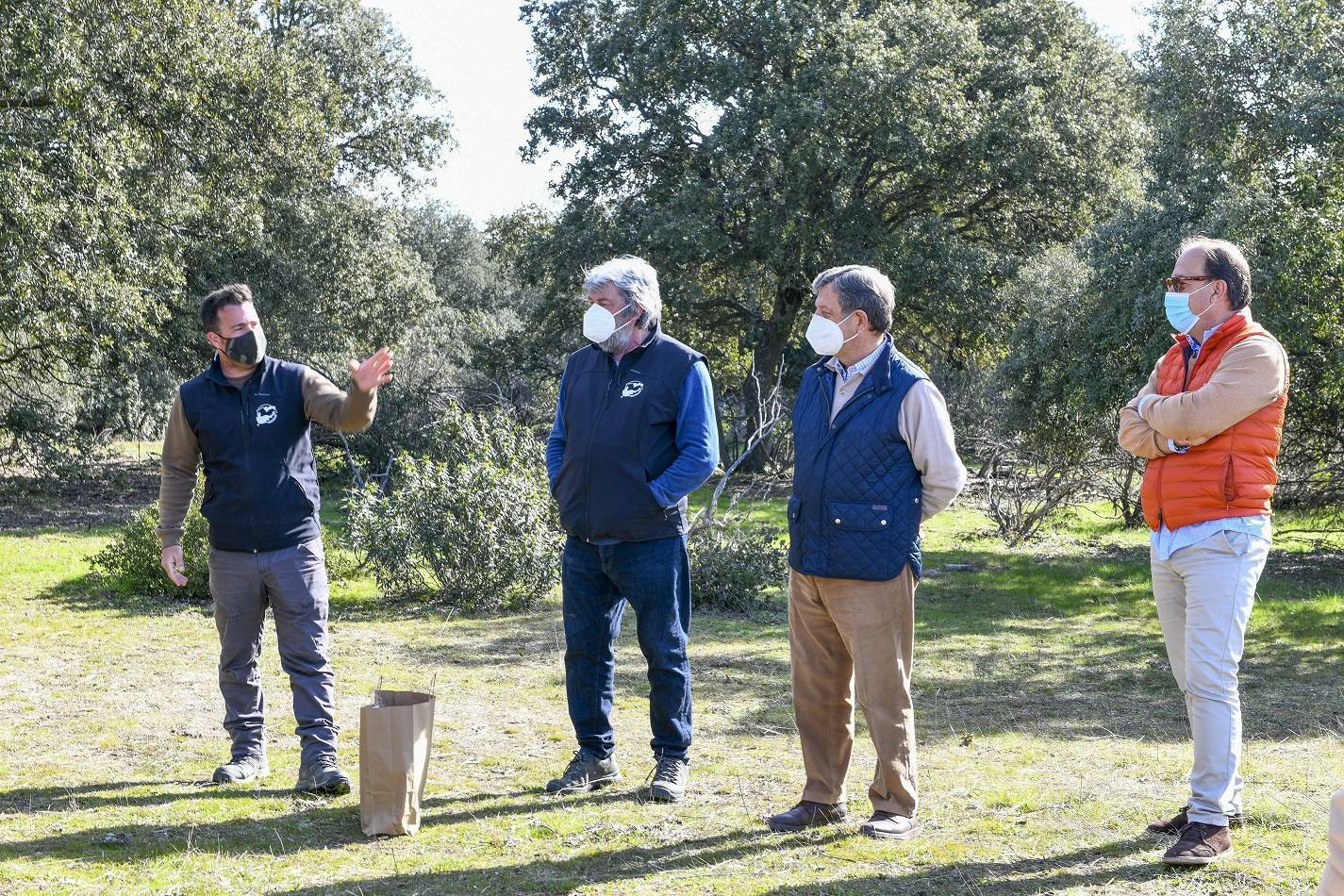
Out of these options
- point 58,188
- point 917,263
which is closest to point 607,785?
point 58,188

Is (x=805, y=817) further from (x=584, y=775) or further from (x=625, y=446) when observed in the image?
(x=625, y=446)

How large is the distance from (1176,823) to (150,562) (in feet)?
28.4

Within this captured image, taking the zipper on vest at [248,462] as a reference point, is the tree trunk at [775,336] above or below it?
above

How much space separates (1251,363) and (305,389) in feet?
11.4

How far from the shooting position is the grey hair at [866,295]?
4.27m

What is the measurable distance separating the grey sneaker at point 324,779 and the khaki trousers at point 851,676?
1.84 metres

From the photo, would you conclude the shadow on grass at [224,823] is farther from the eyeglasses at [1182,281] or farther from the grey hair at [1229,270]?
the grey hair at [1229,270]

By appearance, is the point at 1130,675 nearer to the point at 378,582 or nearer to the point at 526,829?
the point at 526,829

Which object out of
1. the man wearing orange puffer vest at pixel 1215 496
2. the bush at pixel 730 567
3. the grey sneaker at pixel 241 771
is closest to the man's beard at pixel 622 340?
the man wearing orange puffer vest at pixel 1215 496

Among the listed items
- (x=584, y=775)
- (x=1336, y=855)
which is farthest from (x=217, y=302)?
(x=1336, y=855)

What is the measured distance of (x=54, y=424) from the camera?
18.3 m

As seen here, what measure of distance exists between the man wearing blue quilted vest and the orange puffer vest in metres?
0.71

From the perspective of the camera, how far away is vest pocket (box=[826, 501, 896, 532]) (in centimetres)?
416

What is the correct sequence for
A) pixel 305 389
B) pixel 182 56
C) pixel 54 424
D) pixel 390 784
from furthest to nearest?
A: pixel 54 424
pixel 182 56
pixel 305 389
pixel 390 784
